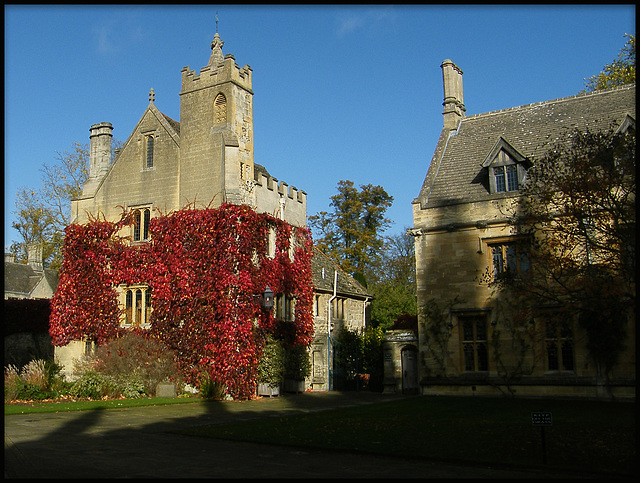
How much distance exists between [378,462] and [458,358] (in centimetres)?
1247

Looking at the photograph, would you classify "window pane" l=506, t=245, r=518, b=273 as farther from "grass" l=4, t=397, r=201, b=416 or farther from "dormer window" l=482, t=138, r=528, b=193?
"grass" l=4, t=397, r=201, b=416

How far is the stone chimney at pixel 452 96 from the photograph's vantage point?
25375 mm

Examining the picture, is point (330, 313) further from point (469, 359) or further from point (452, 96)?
point (452, 96)

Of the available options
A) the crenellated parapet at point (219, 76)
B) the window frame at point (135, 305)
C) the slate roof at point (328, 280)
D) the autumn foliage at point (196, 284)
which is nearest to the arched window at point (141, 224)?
the autumn foliage at point (196, 284)

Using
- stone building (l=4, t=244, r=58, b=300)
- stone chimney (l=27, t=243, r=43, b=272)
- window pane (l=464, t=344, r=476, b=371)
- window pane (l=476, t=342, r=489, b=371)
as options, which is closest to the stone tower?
window pane (l=464, t=344, r=476, b=371)

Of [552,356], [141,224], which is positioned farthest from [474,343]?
[141,224]

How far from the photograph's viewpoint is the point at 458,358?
21281mm

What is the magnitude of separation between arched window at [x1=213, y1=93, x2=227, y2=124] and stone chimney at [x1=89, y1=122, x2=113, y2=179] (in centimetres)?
592

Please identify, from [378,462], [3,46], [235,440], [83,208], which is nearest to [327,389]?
[83,208]

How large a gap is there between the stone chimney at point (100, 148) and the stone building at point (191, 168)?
109mm

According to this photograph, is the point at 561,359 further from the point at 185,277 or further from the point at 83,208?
the point at 83,208

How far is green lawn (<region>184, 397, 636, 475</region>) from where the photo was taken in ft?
31.6

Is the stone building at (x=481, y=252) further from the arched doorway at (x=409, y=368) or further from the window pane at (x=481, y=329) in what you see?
the arched doorway at (x=409, y=368)

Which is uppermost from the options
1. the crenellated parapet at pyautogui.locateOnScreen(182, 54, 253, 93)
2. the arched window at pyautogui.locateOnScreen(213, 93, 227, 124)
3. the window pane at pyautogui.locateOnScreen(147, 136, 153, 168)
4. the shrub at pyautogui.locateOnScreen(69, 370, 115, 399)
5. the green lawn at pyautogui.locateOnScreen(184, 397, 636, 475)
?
the crenellated parapet at pyautogui.locateOnScreen(182, 54, 253, 93)
